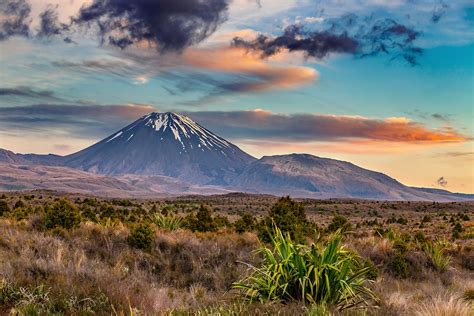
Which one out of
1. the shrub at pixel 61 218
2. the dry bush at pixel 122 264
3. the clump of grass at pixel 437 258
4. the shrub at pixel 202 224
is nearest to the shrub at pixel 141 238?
the dry bush at pixel 122 264

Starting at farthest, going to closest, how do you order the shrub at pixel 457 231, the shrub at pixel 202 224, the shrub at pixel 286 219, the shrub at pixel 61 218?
the shrub at pixel 457 231 < the shrub at pixel 202 224 < the shrub at pixel 286 219 < the shrub at pixel 61 218

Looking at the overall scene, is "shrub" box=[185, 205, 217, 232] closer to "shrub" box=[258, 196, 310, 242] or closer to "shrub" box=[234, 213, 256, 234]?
"shrub" box=[234, 213, 256, 234]

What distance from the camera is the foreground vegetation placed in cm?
745

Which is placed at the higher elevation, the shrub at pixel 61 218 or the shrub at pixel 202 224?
the shrub at pixel 61 218

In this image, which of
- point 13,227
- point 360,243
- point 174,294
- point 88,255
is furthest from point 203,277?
point 13,227

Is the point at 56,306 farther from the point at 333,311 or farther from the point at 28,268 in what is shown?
the point at 333,311

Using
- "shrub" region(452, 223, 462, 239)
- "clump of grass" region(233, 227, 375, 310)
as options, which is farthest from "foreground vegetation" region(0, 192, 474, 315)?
"shrub" region(452, 223, 462, 239)

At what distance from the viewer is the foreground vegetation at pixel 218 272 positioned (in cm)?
745

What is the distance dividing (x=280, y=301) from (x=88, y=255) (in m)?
7.46

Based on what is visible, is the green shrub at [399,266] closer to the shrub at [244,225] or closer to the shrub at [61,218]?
the shrub at [244,225]

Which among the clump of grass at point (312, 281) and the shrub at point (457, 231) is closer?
the clump of grass at point (312, 281)

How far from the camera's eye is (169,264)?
13.6 metres

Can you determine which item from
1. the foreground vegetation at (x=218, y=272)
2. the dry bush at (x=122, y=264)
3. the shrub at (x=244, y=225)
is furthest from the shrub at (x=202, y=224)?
the dry bush at (x=122, y=264)

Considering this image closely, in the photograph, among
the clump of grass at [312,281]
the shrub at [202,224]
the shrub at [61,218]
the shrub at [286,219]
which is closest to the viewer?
the clump of grass at [312,281]
